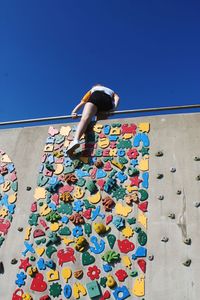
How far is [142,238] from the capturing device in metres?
5.06

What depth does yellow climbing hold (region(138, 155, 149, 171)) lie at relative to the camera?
5.62 meters

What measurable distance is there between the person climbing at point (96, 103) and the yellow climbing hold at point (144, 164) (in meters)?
1.10

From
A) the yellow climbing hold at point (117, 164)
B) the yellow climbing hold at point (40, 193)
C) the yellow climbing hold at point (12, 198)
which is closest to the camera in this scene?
the yellow climbing hold at point (117, 164)

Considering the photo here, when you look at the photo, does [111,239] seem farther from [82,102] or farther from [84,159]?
[82,102]

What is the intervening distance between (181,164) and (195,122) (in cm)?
73

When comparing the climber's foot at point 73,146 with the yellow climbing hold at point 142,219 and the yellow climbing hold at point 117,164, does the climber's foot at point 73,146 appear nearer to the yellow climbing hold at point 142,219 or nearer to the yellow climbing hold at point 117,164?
the yellow climbing hold at point 117,164

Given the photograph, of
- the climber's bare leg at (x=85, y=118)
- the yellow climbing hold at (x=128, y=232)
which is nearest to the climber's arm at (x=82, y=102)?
the climber's bare leg at (x=85, y=118)

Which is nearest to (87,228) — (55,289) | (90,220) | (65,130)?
(90,220)

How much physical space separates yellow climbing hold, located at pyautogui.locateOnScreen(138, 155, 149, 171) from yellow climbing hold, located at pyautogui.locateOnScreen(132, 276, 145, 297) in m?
1.54

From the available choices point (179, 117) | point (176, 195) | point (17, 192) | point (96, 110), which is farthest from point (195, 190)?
point (17, 192)

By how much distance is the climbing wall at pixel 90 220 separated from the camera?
16.3 ft

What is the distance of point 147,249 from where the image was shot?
4.97m

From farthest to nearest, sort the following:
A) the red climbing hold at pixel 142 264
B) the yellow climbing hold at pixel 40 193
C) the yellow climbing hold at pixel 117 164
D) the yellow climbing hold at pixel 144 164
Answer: the yellow climbing hold at pixel 40 193 → the yellow climbing hold at pixel 117 164 → the yellow climbing hold at pixel 144 164 → the red climbing hold at pixel 142 264

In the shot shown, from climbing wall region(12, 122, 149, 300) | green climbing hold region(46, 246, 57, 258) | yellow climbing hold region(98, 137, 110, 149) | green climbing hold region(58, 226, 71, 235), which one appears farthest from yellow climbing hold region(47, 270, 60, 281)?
yellow climbing hold region(98, 137, 110, 149)
